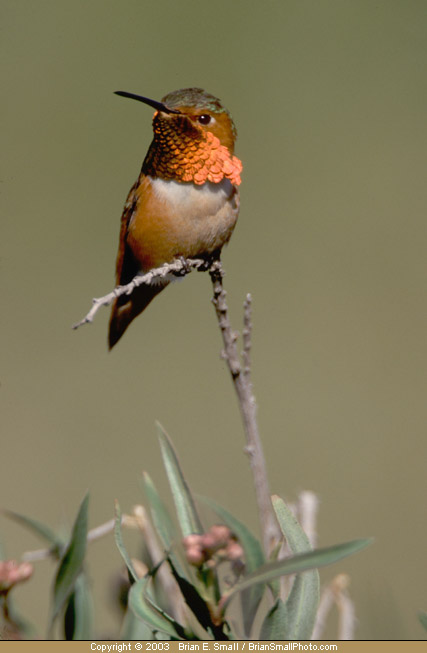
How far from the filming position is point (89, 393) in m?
3.62

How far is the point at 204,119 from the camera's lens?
1.71 metres

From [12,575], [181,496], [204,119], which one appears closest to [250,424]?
[181,496]

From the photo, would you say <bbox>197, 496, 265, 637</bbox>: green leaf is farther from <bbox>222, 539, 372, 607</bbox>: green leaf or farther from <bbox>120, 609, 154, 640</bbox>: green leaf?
<bbox>120, 609, 154, 640</bbox>: green leaf

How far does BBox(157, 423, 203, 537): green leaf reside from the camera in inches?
34.5


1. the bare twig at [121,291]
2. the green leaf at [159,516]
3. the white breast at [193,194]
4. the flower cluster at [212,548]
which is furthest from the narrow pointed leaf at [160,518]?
the white breast at [193,194]

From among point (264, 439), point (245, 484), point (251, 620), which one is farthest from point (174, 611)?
Answer: point (264, 439)

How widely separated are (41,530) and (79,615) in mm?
133

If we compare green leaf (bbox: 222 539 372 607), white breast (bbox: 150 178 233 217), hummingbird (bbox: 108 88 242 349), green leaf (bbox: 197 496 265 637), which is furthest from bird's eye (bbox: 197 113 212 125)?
green leaf (bbox: 222 539 372 607)

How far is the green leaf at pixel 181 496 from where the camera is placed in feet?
2.87

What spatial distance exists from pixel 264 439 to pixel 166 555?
8.98 ft

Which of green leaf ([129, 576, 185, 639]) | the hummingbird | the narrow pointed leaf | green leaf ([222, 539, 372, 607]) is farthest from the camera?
the hummingbird

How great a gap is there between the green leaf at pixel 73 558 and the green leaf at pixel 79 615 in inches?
4.9

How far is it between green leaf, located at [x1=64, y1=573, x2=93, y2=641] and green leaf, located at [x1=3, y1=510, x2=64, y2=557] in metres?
0.08

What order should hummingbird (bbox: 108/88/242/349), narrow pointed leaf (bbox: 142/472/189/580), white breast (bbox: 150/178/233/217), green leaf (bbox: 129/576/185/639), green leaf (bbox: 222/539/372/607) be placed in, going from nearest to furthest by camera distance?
green leaf (bbox: 222/539/372/607)
green leaf (bbox: 129/576/185/639)
narrow pointed leaf (bbox: 142/472/189/580)
hummingbird (bbox: 108/88/242/349)
white breast (bbox: 150/178/233/217)
